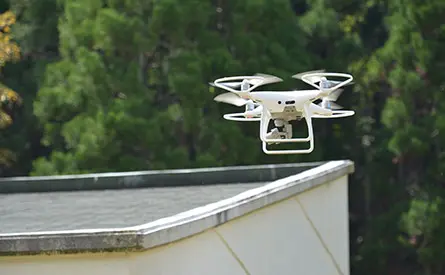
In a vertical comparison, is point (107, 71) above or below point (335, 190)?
above

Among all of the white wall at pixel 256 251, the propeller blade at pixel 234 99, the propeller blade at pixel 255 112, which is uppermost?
the propeller blade at pixel 234 99

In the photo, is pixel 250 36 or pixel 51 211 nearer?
pixel 51 211

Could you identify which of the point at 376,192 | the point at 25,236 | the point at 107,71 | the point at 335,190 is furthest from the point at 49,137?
the point at 25,236

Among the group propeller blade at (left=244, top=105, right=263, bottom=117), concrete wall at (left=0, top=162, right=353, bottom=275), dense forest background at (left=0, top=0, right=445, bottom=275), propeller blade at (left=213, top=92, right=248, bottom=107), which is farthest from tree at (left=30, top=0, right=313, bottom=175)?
propeller blade at (left=244, top=105, right=263, bottom=117)

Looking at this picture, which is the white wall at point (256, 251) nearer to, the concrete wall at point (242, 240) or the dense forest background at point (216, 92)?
the concrete wall at point (242, 240)

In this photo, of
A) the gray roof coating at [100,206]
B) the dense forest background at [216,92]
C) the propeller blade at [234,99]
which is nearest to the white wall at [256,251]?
the gray roof coating at [100,206]

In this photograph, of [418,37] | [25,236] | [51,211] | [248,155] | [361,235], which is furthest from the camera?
[361,235]

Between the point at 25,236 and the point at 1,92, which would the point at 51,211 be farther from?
the point at 1,92

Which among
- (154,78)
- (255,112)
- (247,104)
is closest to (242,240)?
(247,104)

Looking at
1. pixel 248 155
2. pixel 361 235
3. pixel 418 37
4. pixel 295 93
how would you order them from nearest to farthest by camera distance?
pixel 295 93 → pixel 248 155 → pixel 418 37 → pixel 361 235
